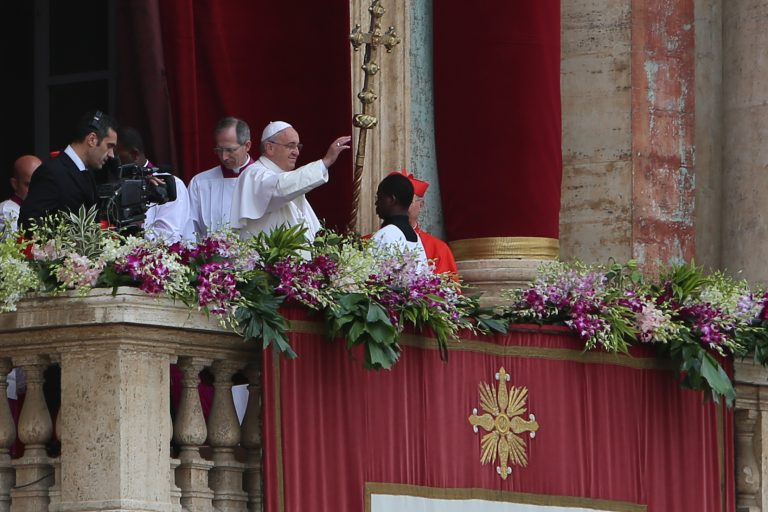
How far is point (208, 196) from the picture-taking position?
41.7 ft

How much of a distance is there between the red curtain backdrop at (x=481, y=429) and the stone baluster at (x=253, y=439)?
0.56ft

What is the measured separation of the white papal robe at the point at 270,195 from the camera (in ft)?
37.9

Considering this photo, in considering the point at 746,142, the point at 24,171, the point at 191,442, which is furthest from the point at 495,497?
the point at 746,142

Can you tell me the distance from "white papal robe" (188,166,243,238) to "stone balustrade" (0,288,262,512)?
2497 millimetres

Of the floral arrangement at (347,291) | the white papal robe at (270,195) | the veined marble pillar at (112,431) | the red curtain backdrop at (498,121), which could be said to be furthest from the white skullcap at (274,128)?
the red curtain backdrop at (498,121)

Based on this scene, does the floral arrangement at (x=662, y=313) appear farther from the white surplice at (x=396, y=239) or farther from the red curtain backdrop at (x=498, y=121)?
the red curtain backdrop at (x=498, y=121)

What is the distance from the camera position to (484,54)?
14828 mm

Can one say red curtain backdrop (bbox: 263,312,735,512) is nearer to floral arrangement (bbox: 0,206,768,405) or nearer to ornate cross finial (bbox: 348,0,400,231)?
floral arrangement (bbox: 0,206,768,405)

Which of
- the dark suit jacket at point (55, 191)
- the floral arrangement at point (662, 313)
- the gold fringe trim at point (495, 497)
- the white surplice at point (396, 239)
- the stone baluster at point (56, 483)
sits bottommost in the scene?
the gold fringe trim at point (495, 497)

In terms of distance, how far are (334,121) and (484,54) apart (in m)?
1.16

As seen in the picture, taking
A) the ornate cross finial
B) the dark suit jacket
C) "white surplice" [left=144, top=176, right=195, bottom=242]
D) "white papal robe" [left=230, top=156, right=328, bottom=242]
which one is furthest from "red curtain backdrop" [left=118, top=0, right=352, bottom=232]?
the dark suit jacket

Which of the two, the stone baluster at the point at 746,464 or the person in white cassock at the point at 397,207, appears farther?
the stone baluster at the point at 746,464

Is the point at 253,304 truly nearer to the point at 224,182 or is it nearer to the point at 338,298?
the point at 338,298

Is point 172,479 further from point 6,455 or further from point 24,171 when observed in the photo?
point 24,171
